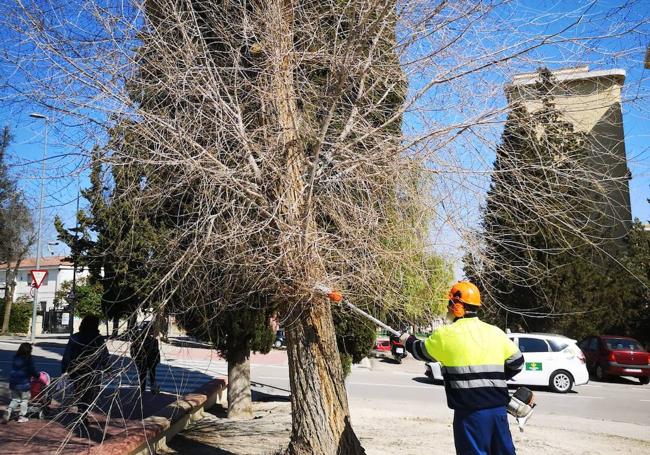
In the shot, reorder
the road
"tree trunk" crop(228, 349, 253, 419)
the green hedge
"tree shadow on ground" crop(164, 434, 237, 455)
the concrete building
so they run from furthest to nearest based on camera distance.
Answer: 1. the green hedge
2. the road
3. "tree trunk" crop(228, 349, 253, 419)
4. "tree shadow on ground" crop(164, 434, 237, 455)
5. the concrete building

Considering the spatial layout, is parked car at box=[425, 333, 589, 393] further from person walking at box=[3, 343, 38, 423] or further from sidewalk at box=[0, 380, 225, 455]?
person walking at box=[3, 343, 38, 423]

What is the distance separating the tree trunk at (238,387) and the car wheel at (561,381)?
9526mm

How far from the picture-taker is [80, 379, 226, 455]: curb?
5672mm

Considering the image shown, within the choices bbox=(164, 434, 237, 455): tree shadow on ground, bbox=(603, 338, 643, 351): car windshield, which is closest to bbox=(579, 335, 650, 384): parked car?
bbox=(603, 338, 643, 351): car windshield

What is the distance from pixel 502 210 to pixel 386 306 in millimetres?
1406

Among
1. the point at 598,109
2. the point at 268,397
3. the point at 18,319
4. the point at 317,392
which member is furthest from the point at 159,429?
the point at 18,319

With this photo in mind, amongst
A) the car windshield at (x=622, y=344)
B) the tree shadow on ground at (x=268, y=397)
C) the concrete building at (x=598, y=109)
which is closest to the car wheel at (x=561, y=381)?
the car windshield at (x=622, y=344)

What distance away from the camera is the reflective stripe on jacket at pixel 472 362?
3900 millimetres

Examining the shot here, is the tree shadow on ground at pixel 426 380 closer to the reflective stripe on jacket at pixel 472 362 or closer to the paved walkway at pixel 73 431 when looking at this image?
the paved walkway at pixel 73 431

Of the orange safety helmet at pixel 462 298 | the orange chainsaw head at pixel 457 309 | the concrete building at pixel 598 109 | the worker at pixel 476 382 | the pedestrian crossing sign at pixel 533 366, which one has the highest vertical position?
the concrete building at pixel 598 109

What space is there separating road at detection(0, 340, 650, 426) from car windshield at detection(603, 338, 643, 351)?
1.15 m

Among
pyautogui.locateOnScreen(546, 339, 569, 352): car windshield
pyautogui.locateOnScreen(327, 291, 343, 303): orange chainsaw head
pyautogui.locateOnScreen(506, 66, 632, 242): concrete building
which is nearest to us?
pyautogui.locateOnScreen(327, 291, 343, 303): orange chainsaw head

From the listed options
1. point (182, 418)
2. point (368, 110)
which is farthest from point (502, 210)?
point (182, 418)

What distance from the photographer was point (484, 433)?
12.8 feet
